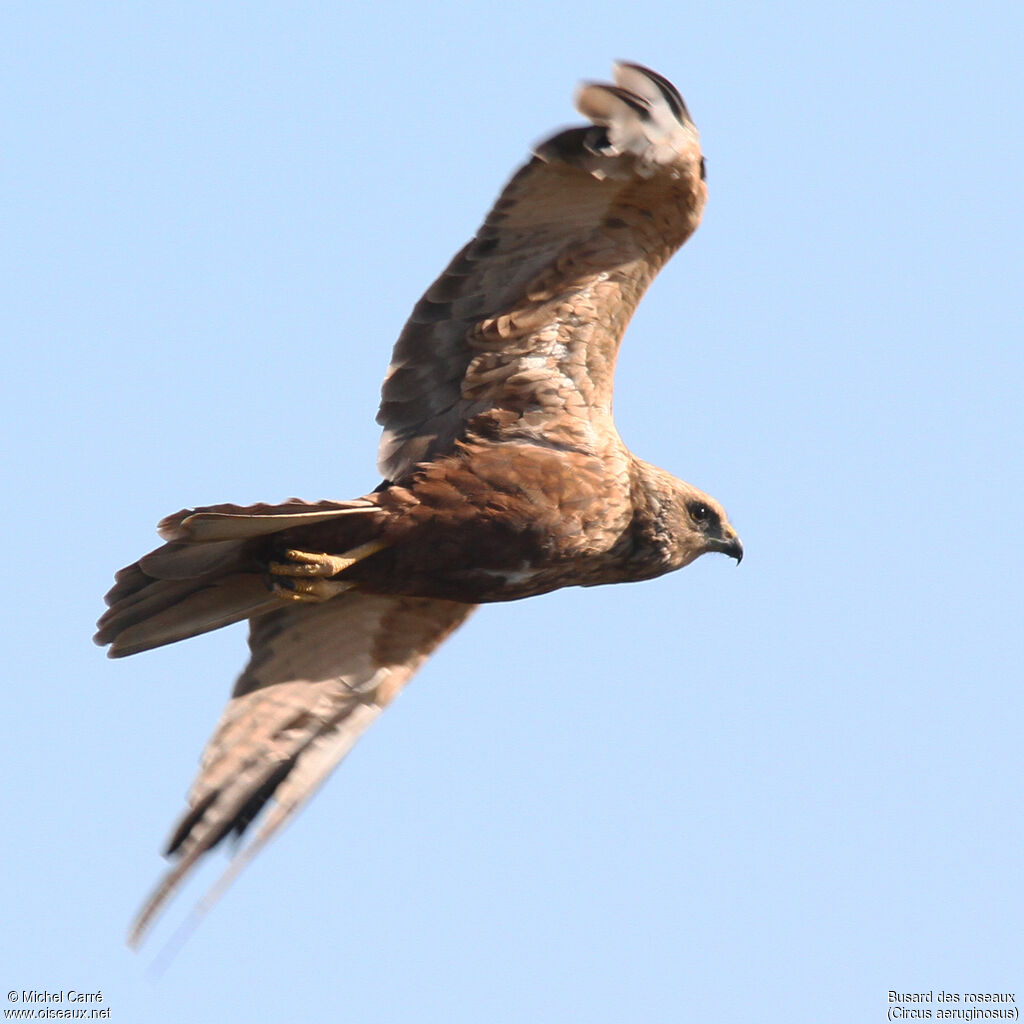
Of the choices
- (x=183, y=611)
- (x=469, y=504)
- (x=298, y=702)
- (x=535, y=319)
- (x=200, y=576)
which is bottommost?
(x=298, y=702)

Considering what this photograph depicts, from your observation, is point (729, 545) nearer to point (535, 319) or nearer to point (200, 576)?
point (535, 319)

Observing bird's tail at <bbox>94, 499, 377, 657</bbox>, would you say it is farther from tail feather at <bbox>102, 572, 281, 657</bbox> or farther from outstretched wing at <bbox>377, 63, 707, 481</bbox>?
outstretched wing at <bbox>377, 63, 707, 481</bbox>

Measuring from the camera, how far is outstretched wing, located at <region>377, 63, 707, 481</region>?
8891 millimetres

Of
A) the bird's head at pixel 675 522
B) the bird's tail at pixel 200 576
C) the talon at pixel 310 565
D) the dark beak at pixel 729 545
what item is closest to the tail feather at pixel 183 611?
the bird's tail at pixel 200 576

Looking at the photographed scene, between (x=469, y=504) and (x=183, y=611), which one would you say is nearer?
(x=469, y=504)

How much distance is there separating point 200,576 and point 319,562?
21.7 inches

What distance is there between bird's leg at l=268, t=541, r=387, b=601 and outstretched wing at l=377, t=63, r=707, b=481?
0.48 metres

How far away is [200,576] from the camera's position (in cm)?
870

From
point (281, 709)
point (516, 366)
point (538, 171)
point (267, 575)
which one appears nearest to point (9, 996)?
point (281, 709)

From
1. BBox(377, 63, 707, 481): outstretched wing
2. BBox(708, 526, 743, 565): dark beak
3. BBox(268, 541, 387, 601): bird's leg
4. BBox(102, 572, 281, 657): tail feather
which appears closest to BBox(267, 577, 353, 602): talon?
BBox(268, 541, 387, 601): bird's leg

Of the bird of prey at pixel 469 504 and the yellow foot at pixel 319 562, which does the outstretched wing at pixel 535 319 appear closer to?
the bird of prey at pixel 469 504

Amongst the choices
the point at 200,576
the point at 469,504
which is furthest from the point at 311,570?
the point at 469,504

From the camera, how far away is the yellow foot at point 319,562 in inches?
340

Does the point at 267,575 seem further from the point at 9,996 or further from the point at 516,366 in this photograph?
the point at 9,996
